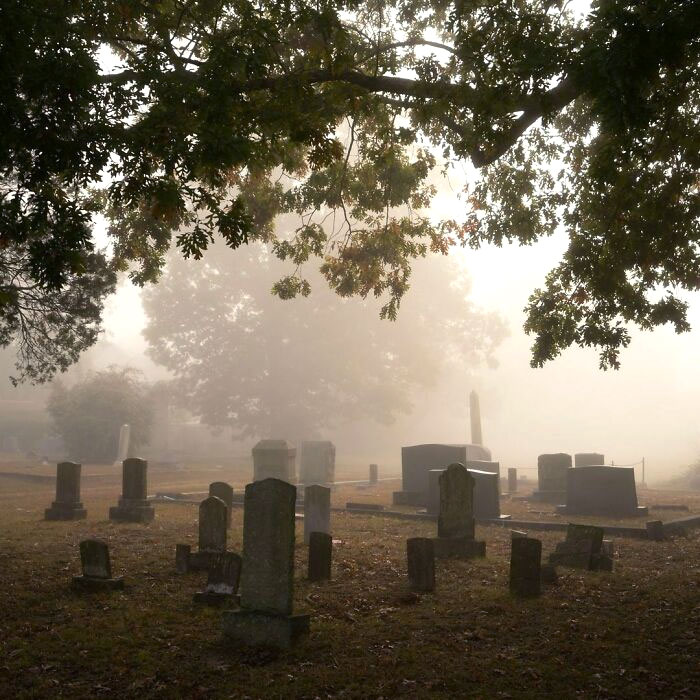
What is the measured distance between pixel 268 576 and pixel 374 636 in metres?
1.24

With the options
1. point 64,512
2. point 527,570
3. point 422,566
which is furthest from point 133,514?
point 527,570

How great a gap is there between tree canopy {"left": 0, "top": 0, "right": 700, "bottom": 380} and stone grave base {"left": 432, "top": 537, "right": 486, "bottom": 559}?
334 cm

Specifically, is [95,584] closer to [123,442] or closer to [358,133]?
[358,133]

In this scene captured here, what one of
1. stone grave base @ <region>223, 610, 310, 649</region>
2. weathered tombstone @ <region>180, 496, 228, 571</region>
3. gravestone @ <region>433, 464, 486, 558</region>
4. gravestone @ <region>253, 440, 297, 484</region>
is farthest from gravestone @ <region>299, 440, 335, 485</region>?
stone grave base @ <region>223, 610, 310, 649</region>

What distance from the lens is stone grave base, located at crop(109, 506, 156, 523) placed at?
53.3 feet

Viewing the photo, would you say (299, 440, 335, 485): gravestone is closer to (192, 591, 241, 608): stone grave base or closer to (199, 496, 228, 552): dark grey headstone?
(199, 496, 228, 552): dark grey headstone

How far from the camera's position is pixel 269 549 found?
721 cm

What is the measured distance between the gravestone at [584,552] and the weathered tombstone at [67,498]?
11.0 m

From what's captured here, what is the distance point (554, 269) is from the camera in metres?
11.6

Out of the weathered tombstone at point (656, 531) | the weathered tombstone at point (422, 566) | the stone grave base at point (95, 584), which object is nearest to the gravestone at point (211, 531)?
the stone grave base at point (95, 584)

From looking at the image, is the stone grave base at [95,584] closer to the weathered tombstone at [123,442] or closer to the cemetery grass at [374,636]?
the cemetery grass at [374,636]

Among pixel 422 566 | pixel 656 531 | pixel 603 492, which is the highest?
pixel 603 492

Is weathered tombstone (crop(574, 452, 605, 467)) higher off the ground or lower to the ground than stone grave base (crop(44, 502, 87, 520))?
higher

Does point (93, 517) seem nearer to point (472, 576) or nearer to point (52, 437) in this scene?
point (472, 576)
